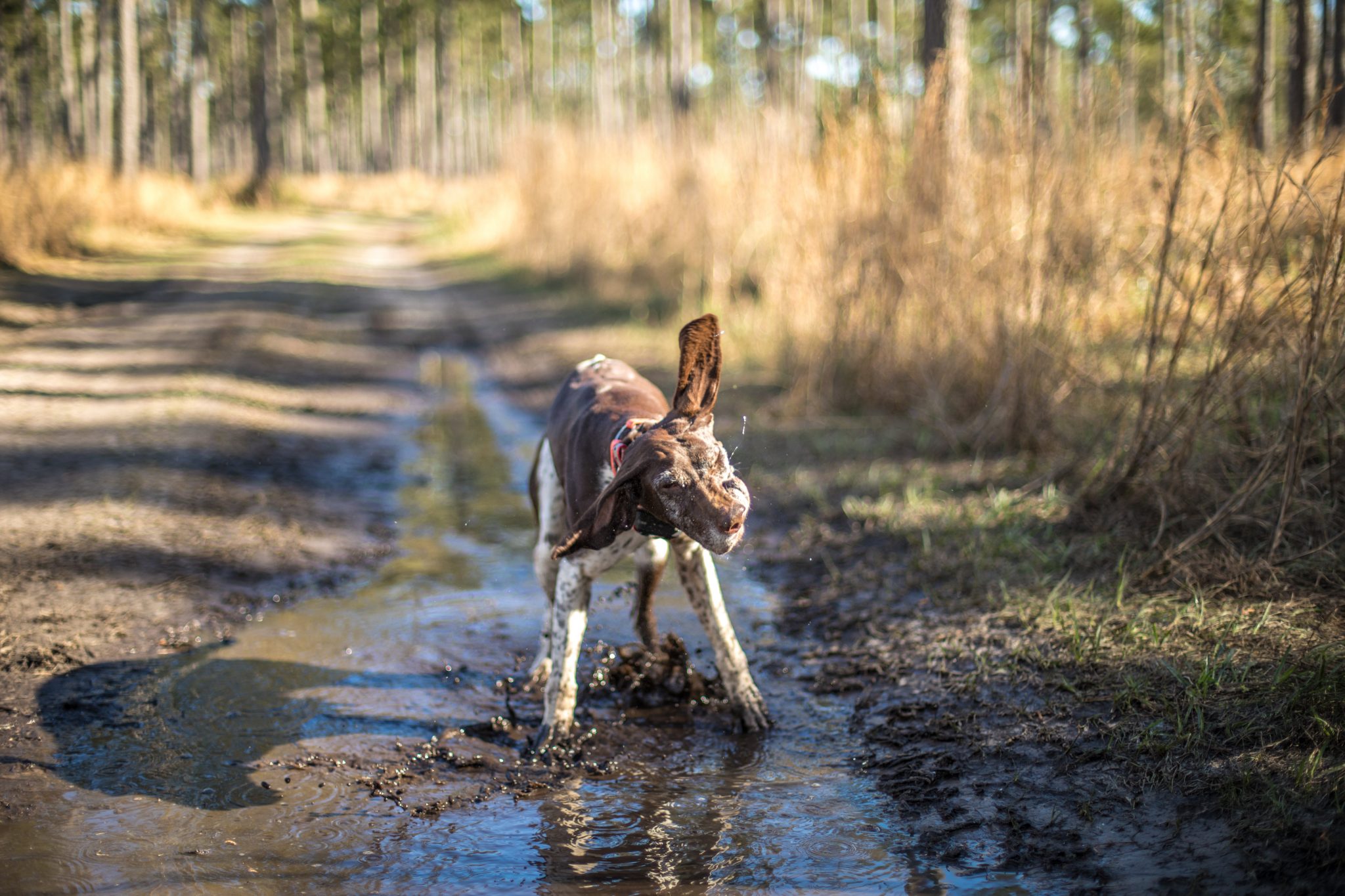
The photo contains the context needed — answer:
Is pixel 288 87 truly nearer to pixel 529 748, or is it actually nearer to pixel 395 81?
pixel 395 81

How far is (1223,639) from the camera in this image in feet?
12.9

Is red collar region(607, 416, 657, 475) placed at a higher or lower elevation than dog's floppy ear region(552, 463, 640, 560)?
higher

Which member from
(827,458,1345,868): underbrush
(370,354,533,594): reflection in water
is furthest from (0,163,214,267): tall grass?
(827,458,1345,868): underbrush

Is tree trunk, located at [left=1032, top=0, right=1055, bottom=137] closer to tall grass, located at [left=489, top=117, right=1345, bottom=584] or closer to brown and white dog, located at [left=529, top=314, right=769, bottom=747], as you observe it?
tall grass, located at [left=489, top=117, right=1345, bottom=584]

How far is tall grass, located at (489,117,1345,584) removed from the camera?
452 cm

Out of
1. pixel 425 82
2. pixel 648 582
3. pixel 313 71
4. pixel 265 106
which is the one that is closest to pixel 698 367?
pixel 648 582

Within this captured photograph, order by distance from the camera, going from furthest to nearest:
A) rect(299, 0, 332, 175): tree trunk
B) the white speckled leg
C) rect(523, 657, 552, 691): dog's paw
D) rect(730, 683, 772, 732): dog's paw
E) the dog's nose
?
rect(299, 0, 332, 175): tree trunk, rect(523, 657, 552, 691): dog's paw, rect(730, 683, 772, 732): dog's paw, the white speckled leg, the dog's nose

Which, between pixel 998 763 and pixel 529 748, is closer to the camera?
pixel 998 763

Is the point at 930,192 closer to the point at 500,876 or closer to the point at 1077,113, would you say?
the point at 1077,113

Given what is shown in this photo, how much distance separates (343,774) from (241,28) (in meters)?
56.8

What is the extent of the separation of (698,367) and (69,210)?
18.5 meters

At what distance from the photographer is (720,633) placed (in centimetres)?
391

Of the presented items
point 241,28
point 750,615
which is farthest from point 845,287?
point 241,28

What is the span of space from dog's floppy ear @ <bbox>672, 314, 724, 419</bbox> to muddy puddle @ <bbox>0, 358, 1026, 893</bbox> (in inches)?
54.5
